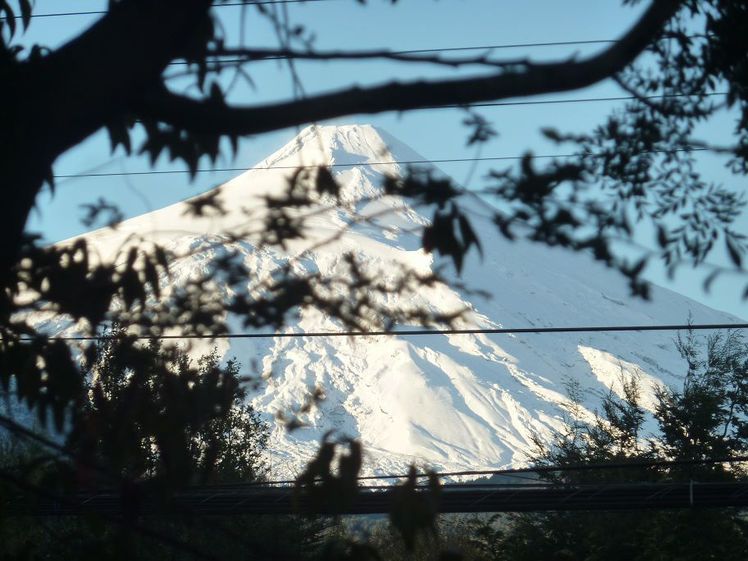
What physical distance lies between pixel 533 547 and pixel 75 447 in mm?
15512

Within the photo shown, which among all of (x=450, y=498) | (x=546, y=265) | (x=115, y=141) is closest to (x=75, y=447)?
(x=115, y=141)

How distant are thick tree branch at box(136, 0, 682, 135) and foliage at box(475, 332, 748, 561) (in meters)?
11.2

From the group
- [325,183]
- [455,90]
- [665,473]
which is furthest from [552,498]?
[665,473]

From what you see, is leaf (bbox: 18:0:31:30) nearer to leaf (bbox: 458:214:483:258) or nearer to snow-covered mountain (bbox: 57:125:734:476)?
leaf (bbox: 458:214:483:258)

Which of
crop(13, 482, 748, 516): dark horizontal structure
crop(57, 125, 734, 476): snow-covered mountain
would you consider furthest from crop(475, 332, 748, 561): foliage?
crop(57, 125, 734, 476): snow-covered mountain

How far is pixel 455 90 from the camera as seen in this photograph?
2.64 meters

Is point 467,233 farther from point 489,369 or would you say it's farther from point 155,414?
point 489,369

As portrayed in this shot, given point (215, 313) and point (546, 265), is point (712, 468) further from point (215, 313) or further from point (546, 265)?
point (546, 265)

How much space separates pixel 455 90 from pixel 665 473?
1781cm

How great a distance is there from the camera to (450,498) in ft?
28.7

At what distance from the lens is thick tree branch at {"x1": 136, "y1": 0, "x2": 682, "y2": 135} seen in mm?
2619

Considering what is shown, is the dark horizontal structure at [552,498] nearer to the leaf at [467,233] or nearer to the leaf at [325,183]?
the leaf at [325,183]

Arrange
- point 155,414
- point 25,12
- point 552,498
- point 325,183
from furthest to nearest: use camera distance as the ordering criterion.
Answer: point 552,498, point 25,12, point 325,183, point 155,414

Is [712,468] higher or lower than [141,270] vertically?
lower
